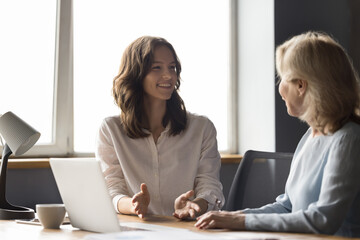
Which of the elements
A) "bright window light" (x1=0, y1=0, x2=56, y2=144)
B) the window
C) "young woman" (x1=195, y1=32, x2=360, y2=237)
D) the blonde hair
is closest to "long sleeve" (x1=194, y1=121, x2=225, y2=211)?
"young woman" (x1=195, y1=32, x2=360, y2=237)

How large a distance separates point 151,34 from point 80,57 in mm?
479

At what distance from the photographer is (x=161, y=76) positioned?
2.54 meters

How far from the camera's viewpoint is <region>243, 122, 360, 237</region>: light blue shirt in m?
1.51

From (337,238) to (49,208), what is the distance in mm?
864

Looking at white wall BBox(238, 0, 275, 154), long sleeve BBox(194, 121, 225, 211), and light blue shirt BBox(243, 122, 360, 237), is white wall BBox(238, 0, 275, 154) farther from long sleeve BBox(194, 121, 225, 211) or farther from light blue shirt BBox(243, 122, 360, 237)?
light blue shirt BBox(243, 122, 360, 237)

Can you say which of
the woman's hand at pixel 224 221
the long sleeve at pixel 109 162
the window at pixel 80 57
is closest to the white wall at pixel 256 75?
the window at pixel 80 57

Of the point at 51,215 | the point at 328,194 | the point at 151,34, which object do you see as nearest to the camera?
the point at 328,194

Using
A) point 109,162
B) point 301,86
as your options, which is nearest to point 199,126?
point 109,162

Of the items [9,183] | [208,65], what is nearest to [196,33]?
[208,65]

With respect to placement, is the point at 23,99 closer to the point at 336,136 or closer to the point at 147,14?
the point at 147,14

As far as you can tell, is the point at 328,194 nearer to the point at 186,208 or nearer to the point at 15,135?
the point at 186,208

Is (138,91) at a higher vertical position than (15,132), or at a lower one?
higher

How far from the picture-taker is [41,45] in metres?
3.18

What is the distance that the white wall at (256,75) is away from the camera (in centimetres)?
352
